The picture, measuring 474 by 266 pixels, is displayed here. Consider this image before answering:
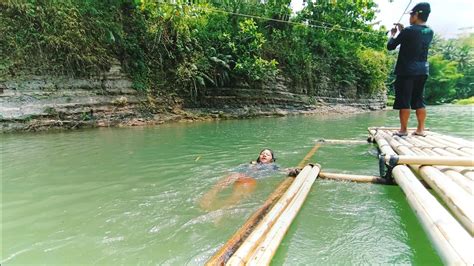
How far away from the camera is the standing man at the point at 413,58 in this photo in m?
4.62

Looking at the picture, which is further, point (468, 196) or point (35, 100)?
point (35, 100)

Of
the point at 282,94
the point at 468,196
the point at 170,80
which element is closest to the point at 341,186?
the point at 468,196

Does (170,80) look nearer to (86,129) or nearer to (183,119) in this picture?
(183,119)

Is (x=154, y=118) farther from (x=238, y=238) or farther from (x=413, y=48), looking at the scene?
(x=238, y=238)

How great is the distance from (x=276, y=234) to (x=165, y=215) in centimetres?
124

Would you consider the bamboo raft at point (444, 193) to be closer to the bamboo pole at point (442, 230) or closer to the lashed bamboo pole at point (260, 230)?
the bamboo pole at point (442, 230)

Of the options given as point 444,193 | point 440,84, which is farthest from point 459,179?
point 440,84

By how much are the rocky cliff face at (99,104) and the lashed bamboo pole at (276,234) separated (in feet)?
30.5

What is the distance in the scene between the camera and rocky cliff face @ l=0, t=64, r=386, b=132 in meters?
9.70

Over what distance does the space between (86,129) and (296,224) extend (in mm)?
9082

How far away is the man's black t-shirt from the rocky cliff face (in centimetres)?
925

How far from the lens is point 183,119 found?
1330 centimetres

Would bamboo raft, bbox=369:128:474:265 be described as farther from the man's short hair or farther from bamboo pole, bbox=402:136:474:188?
the man's short hair

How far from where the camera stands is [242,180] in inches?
165
